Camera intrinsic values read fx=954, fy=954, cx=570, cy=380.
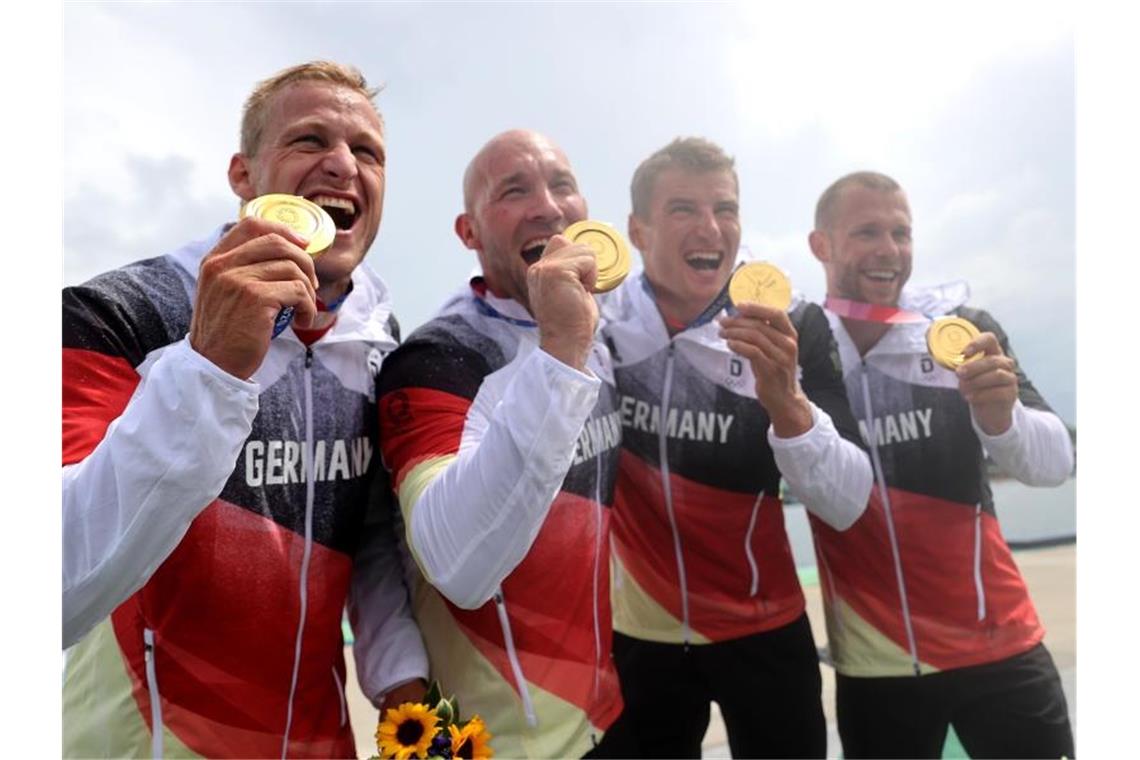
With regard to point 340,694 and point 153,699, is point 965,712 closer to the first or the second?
point 340,694

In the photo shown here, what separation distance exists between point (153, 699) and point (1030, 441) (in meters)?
2.49

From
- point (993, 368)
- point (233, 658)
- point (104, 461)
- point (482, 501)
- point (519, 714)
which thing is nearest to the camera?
point (104, 461)

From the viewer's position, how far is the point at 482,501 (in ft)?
6.19

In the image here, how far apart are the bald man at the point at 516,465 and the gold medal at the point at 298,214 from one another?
42 cm

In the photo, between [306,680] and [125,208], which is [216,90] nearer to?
[125,208]

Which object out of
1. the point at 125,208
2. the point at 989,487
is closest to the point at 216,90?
the point at 125,208

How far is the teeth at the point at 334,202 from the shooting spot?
2.16m

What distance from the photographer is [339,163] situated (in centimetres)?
217

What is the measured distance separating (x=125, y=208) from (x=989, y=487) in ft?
8.36

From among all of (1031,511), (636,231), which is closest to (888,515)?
(1031,511)

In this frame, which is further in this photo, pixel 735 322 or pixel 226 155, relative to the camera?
pixel 735 322

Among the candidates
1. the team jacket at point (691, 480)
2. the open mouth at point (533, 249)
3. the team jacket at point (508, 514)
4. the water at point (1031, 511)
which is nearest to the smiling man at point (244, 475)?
the team jacket at point (508, 514)

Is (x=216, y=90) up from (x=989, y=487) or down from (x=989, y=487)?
up

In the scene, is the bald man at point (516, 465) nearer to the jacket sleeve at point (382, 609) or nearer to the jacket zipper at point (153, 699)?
the jacket sleeve at point (382, 609)
